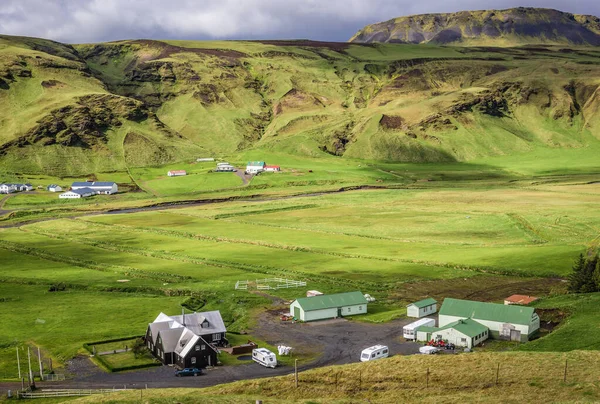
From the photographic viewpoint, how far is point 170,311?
232 ft

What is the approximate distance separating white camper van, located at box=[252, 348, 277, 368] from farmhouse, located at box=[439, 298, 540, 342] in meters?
19.1

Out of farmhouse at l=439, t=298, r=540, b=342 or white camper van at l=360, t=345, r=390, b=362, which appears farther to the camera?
farmhouse at l=439, t=298, r=540, b=342

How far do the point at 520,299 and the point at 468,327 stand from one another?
13.5m

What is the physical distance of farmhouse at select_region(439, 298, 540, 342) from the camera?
192 ft

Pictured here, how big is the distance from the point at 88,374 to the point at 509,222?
95.9 m

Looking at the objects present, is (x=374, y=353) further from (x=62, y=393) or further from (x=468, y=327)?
(x=62, y=393)

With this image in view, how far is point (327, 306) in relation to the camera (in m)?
68.0

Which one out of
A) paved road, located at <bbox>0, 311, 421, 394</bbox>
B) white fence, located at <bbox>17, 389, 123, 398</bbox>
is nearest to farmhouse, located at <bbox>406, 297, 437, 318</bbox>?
paved road, located at <bbox>0, 311, 421, 394</bbox>

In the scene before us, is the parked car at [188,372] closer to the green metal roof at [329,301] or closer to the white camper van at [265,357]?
the white camper van at [265,357]

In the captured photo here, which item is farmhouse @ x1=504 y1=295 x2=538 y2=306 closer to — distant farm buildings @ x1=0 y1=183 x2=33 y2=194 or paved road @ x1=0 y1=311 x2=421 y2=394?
paved road @ x1=0 y1=311 x2=421 y2=394

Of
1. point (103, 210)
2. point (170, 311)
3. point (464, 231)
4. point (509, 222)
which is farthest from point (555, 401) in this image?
point (103, 210)

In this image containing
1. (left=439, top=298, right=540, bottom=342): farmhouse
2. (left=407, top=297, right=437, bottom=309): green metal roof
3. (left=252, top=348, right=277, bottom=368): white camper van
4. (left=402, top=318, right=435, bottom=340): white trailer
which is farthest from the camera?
(left=407, top=297, right=437, bottom=309): green metal roof

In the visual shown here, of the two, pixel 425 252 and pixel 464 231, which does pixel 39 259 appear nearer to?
pixel 425 252

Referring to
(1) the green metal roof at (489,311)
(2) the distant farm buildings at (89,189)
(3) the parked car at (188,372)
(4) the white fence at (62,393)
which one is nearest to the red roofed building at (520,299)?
(1) the green metal roof at (489,311)
